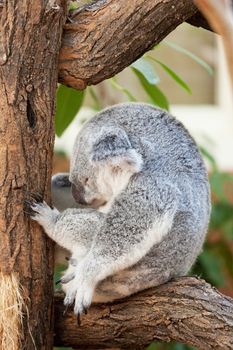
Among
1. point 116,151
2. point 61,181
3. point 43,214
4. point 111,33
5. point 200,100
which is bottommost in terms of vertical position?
point 200,100

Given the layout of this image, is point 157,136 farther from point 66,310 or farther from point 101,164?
point 66,310

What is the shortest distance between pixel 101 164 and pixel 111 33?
478 millimetres

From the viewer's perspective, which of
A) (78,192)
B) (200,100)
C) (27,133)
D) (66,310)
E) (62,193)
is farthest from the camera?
(200,100)

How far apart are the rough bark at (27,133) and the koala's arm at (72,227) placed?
49 millimetres

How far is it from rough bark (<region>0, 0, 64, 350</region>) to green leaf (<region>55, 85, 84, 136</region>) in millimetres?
462

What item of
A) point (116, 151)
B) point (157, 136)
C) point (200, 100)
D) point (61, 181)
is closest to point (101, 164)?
point (116, 151)

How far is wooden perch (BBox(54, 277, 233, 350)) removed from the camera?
206cm

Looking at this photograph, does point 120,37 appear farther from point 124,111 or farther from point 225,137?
point 225,137

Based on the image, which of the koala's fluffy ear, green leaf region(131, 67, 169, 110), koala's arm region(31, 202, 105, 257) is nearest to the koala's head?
the koala's fluffy ear

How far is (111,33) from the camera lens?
2152 mm

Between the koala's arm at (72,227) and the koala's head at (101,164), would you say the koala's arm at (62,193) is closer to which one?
the koala's head at (101,164)

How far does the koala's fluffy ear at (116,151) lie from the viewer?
7.43ft

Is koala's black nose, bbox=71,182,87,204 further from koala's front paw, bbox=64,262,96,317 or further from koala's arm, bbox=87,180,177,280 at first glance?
koala's front paw, bbox=64,262,96,317

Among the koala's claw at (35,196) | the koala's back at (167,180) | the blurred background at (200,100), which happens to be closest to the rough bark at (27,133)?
the koala's claw at (35,196)
